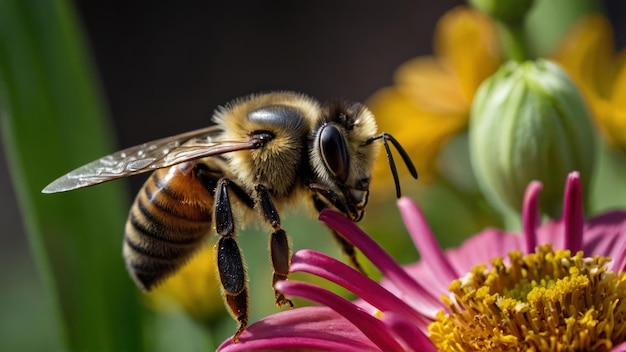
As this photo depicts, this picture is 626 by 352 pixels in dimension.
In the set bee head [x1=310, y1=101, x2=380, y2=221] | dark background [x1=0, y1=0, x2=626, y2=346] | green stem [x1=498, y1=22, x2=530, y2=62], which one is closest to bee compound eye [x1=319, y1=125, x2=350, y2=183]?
bee head [x1=310, y1=101, x2=380, y2=221]

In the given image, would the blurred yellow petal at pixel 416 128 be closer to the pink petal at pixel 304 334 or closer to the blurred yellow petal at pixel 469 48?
the blurred yellow petal at pixel 469 48

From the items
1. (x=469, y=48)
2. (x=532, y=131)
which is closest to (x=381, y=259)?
(x=532, y=131)

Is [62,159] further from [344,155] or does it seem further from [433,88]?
[433,88]

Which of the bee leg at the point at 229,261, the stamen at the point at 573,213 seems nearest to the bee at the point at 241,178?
the bee leg at the point at 229,261

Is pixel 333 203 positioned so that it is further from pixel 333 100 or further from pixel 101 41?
pixel 101 41

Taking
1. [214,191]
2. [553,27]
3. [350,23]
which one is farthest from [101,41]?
[214,191]
